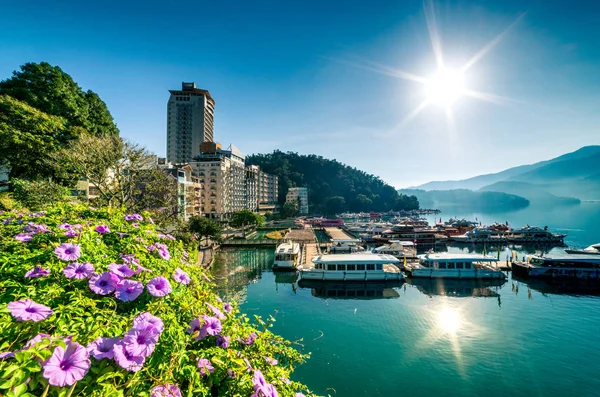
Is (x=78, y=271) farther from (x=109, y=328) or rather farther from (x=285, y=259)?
(x=285, y=259)

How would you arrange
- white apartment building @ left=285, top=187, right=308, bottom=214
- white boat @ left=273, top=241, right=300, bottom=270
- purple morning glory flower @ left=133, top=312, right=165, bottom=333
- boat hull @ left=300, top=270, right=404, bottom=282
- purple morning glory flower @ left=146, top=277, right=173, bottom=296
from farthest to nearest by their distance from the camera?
white apartment building @ left=285, top=187, right=308, bottom=214 < white boat @ left=273, top=241, right=300, bottom=270 < boat hull @ left=300, top=270, right=404, bottom=282 < purple morning glory flower @ left=146, top=277, right=173, bottom=296 < purple morning glory flower @ left=133, top=312, right=165, bottom=333

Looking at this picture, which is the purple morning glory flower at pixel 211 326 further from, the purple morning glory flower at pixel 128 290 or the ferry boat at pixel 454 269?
the ferry boat at pixel 454 269

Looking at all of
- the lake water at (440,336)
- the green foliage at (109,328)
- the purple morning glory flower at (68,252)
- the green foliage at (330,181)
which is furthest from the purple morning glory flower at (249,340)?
the green foliage at (330,181)

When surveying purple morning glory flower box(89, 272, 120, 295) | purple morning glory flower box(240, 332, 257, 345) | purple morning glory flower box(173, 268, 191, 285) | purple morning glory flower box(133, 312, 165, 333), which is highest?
purple morning glory flower box(89, 272, 120, 295)

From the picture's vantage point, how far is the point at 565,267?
85.6ft

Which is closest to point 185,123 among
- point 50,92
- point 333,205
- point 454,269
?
point 50,92

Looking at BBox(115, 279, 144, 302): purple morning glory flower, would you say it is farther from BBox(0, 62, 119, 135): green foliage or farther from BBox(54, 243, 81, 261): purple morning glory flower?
BBox(0, 62, 119, 135): green foliage

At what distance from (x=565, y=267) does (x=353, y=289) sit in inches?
815

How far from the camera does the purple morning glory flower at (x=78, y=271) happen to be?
104 inches

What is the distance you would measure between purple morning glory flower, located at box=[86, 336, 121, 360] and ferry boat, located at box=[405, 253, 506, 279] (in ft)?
90.7

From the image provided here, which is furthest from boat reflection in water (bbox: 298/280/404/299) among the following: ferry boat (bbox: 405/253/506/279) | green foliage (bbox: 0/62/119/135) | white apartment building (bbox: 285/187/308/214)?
white apartment building (bbox: 285/187/308/214)

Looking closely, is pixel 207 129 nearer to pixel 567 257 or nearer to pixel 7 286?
pixel 567 257

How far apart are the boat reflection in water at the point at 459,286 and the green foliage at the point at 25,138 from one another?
30.6 metres

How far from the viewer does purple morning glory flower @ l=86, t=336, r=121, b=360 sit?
1.87 m
